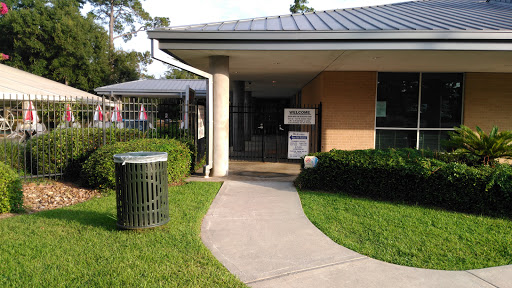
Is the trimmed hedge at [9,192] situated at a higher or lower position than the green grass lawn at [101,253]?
higher

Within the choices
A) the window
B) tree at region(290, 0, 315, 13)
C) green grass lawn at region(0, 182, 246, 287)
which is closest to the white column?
green grass lawn at region(0, 182, 246, 287)

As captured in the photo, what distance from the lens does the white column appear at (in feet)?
30.6

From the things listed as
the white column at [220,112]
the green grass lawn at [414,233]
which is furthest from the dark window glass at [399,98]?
the green grass lawn at [414,233]

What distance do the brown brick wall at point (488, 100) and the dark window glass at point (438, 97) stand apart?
0.90ft

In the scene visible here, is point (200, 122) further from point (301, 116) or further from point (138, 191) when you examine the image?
point (138, 191)

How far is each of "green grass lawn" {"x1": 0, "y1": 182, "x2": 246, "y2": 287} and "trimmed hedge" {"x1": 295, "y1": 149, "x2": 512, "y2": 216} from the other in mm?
3059

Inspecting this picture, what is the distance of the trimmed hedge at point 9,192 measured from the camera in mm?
5879

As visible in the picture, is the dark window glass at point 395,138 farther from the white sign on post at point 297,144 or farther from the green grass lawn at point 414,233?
the green grass lawn at point 414,233

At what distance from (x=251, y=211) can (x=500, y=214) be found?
417 centimetres

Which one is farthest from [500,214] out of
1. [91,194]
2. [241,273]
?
[91,194]

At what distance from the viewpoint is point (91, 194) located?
24.4ft

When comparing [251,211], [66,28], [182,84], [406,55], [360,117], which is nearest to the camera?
[251,211]

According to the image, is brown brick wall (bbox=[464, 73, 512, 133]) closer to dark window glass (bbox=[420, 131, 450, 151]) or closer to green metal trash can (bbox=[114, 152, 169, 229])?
dark window glass (bbox=[420, 131, 450, 151])

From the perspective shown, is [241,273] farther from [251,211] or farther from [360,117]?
[360,117]
